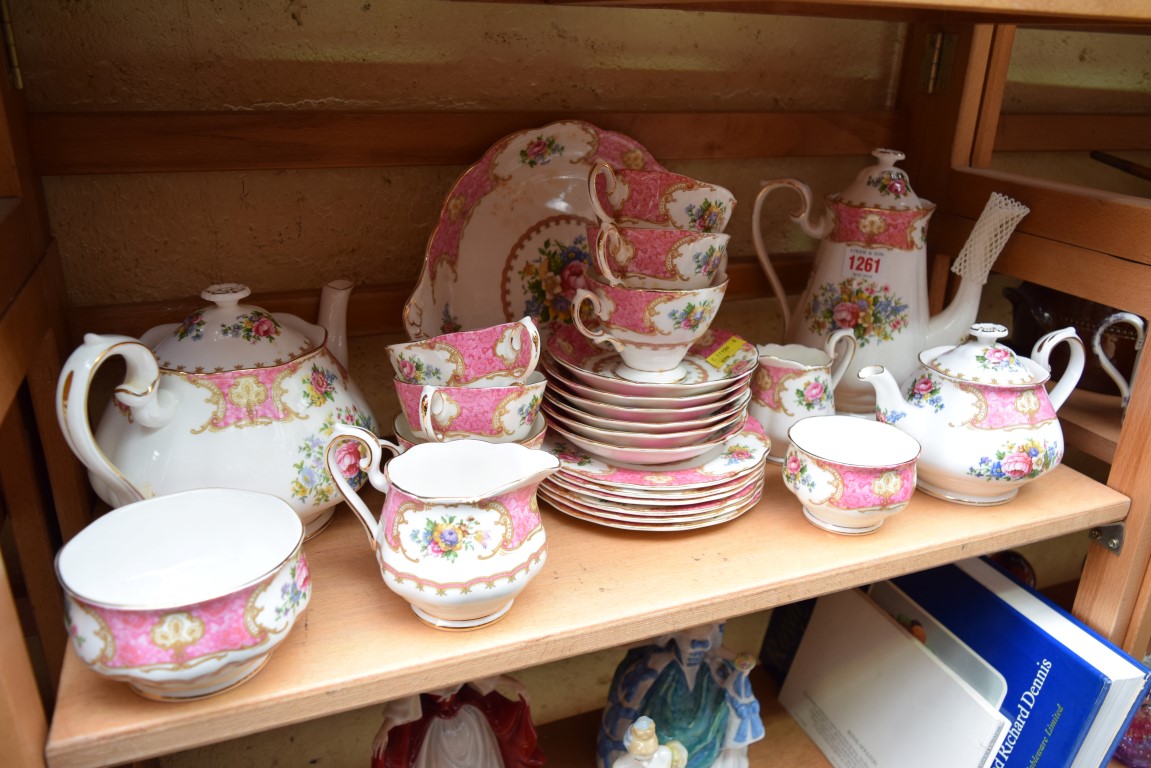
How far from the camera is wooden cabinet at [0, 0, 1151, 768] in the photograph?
581 mm

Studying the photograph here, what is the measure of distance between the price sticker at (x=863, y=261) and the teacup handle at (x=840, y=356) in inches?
2.5

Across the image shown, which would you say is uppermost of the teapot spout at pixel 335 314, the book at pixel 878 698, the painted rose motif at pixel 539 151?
the painted rose motif at pixel 539 151

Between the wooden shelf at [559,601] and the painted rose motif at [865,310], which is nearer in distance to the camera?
the wooden shelf at [559,601]

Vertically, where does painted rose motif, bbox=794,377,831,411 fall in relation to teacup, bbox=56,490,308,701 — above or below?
above

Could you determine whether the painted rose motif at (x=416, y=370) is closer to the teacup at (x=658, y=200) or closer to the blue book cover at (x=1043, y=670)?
the teacup at (x=658, y=200)

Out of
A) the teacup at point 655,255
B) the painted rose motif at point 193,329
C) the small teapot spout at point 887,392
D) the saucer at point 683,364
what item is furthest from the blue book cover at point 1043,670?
the painted rose motif at point 193,329

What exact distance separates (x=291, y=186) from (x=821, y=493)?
1.90ft

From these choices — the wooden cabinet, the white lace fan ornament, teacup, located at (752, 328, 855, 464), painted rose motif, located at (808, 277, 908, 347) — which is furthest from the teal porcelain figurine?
the white lace fan ornament

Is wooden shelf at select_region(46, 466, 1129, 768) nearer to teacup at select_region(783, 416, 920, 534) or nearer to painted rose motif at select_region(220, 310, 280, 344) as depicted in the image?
teacup at select_region(783, 416, 920, 534)

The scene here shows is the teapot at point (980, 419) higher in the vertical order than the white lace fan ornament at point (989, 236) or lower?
lower

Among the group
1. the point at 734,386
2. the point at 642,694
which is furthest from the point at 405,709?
the point at 734,386

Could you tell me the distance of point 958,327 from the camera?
37.6 inches

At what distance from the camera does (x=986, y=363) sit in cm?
81

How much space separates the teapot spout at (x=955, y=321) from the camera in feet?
3.12
